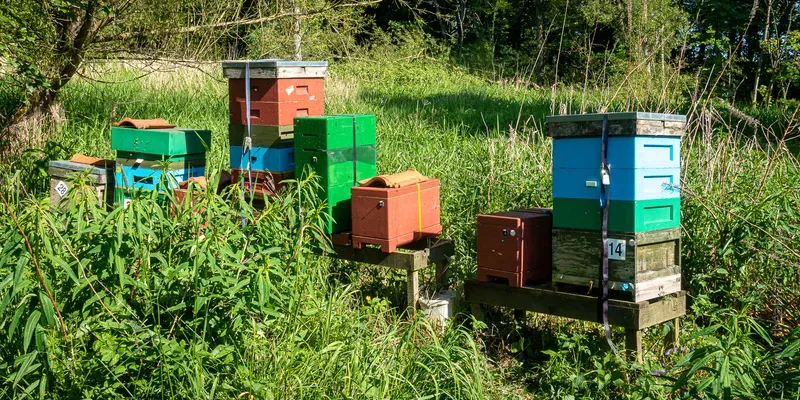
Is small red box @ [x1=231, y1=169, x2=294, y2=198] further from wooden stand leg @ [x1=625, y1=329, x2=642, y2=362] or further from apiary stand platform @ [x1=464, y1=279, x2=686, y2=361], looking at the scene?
wooden stand leg @ [x1=625, y1=329, x2=642, y2=362]

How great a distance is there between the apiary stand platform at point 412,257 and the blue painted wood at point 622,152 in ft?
3.85

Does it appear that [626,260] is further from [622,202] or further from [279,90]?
[279,90]

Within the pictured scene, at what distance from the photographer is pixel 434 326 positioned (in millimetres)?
→ 5273

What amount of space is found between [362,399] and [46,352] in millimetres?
1408

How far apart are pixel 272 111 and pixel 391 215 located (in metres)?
1.33

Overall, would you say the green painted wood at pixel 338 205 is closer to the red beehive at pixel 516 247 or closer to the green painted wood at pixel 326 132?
the green painted wood at pixel 326 132

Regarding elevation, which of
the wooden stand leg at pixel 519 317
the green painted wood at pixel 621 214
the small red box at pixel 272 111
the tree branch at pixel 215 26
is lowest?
the wooden stand leg at pixel 519 317

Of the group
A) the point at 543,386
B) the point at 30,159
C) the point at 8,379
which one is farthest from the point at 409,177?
the point at 30,159

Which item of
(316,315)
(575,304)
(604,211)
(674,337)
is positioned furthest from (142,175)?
(674,337)

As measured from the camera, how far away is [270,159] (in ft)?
19.9

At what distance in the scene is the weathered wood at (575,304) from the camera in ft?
14.8

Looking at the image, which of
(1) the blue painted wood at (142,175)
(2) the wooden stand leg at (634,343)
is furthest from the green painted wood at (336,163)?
(2) the wooden stand leg at (634,343)

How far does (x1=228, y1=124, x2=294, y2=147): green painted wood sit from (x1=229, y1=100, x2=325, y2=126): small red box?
3 cm

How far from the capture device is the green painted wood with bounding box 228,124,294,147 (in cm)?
602
